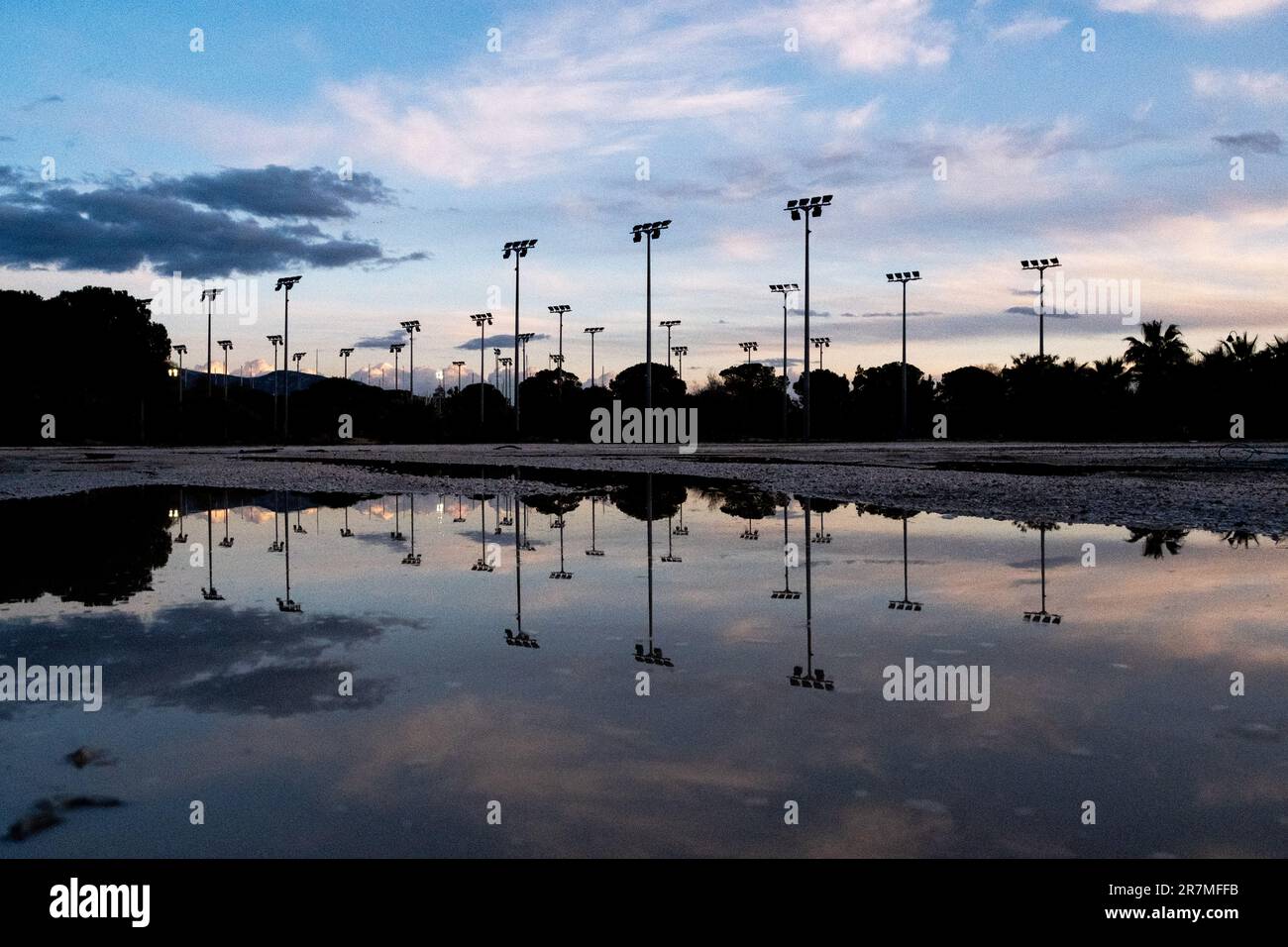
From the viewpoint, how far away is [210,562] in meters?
12.1

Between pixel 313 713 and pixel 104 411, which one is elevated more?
pixel 104 411

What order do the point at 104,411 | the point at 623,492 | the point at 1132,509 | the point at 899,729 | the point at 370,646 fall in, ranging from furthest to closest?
1. the point at 104,411
2. the point at 623,492
3. the point at 1132,509
4. the point at 370,646
5. the point at 899,729

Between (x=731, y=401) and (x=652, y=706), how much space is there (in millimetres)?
111164

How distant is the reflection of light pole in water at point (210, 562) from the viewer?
9.73 meters

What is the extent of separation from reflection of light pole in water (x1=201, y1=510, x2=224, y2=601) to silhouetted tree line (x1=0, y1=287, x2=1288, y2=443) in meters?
70.0

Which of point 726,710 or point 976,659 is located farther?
point 976,659

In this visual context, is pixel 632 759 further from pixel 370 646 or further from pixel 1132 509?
pixel 1132 509

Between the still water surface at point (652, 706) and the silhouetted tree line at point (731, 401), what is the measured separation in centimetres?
7327

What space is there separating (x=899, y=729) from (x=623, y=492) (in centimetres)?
1823

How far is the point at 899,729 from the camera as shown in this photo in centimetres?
535

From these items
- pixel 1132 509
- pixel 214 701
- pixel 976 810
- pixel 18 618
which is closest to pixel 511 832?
pixel 976 810

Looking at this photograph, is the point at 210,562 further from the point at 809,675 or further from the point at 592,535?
the point at 809,675

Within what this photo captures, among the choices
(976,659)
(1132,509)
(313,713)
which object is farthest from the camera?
(1132,509)

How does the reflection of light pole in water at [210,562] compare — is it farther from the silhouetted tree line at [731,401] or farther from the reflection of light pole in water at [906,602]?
the silhouetted tree line at [731,401]
